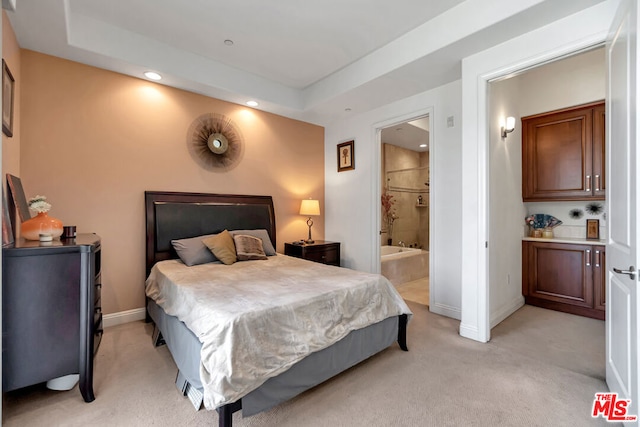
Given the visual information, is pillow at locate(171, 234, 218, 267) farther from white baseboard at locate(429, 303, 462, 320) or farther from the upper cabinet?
the upper cabinet

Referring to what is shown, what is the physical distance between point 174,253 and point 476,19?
363 cm

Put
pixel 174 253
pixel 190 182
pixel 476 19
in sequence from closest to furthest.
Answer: pixel 476 19 < pixel 174 253 < pixel 190 182

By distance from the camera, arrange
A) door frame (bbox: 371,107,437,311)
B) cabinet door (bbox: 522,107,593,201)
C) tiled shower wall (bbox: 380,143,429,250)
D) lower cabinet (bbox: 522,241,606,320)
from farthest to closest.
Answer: tiled shower wall (bbox: 380,143,429,250), door frame (bbox: 371,107,437,311), cabinet door (bbox: 522,107,593,201), lower cabinet (bbox: 522,241,606,320)

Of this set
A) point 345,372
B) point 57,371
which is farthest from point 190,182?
point 345,372

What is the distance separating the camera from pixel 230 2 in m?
2.46

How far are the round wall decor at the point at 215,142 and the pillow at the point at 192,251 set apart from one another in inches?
39.8

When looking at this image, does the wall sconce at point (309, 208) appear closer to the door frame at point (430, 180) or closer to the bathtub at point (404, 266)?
the door frame at point (430, 180)

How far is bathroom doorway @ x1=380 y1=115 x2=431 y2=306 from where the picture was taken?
16.5ft

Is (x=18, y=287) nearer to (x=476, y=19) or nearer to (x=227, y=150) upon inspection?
(x=227, y=150)

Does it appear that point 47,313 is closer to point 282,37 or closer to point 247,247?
point 247,247

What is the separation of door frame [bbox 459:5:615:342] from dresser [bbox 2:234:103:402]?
9.62ft

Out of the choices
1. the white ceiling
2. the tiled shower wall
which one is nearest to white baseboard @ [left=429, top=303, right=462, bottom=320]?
the white ceiling

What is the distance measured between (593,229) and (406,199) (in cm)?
356

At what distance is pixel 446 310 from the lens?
3346 mm
